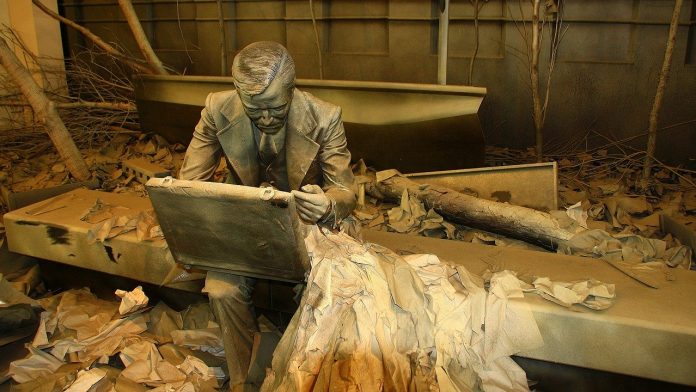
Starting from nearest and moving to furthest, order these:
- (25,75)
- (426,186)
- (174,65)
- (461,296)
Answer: (461,296) < (426,186) < (25,75) < (174,65)

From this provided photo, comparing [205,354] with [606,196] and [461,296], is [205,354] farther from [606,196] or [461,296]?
[606,196]

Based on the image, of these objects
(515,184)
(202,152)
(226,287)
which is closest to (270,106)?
(202,152)

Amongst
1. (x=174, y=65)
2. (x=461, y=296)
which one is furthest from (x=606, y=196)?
(x=174, y=65)

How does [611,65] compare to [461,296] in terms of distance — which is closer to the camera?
[461,296]

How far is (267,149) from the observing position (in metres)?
2.46

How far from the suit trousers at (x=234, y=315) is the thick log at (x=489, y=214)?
150 cm

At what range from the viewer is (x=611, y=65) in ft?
17.3

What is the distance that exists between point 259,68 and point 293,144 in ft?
1.53

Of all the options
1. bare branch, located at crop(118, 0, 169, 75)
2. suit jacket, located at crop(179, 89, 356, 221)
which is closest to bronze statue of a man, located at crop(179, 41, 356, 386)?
suit jacket, located at crop(179, 89, 356, 221)

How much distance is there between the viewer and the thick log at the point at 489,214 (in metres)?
3.05

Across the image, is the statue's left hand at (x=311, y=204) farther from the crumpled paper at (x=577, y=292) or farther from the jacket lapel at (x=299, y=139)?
the crumpled paper at (x=577, y=292)

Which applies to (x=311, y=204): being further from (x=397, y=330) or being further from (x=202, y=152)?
(x=202, y=152)

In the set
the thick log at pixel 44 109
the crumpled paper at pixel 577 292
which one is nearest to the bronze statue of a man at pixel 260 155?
the crumpled paper at pixel 577 292

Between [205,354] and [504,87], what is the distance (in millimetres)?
4325
